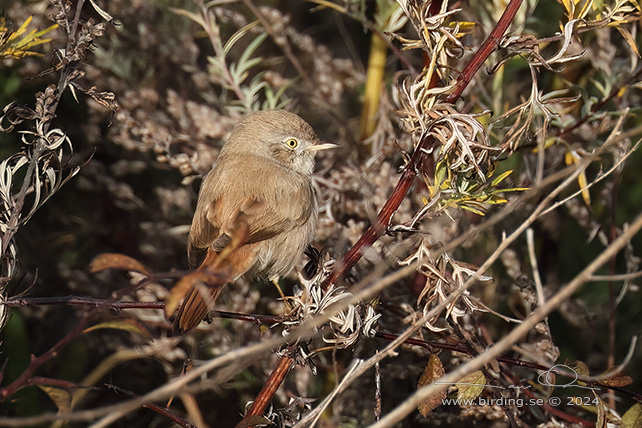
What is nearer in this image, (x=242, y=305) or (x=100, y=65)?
(x=242, y=305)

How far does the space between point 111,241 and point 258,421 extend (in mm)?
1829

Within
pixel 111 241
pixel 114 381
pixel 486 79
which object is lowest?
pixel 114 381

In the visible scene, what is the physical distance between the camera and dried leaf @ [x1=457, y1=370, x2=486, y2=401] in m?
1.65

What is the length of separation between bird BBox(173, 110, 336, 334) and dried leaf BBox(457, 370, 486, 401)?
721 millimetres

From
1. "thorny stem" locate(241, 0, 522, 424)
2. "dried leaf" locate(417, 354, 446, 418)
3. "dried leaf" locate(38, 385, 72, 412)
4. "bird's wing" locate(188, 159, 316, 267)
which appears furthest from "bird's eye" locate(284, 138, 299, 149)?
"dried leaf" locate(38, 385, 72, 412)

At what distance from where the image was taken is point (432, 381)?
5.26 feet

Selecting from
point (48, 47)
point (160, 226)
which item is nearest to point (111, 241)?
point (160, 226)

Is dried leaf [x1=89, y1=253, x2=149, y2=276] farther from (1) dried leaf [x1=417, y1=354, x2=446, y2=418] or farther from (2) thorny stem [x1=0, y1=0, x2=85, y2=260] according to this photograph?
→ (1) dried leaf [x1=417, y1=354, x2=446, y2=418]

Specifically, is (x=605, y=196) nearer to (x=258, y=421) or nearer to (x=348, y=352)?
(x=348, y=352)

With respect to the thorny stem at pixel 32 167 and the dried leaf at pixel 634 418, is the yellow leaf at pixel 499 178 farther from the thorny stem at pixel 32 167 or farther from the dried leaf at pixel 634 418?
the thorny stem at pixel 32 167

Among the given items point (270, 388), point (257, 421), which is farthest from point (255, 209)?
point (257, 421)

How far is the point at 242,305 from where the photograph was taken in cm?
250

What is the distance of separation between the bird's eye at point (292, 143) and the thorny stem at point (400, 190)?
1.01 meters

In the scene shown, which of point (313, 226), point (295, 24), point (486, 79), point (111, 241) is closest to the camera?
point (313, 226)
